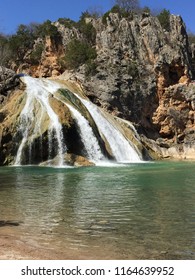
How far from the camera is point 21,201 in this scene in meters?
15.2

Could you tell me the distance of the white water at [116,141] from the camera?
130ft

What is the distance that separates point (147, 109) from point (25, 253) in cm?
4681

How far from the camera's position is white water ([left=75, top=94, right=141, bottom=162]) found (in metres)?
39.7

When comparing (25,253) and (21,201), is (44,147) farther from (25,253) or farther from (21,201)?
(25,253)

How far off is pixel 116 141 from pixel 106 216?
2828 centimetres

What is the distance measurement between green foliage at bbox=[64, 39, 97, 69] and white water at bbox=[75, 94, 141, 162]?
14797 millimetres

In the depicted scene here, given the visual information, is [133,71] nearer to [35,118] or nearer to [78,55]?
[78,55]

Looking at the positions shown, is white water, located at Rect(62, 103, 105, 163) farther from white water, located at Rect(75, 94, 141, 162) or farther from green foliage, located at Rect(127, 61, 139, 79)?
green foliage, located at Rect(127, 61, 139, 79)

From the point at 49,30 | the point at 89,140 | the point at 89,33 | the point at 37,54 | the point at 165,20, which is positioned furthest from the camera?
the point at 49,30

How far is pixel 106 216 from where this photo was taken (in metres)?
12.4

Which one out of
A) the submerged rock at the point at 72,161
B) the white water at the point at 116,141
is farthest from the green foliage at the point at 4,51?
the submerged rock at the point at 72,161

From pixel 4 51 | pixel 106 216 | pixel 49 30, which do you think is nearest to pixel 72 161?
pixel 106 216
